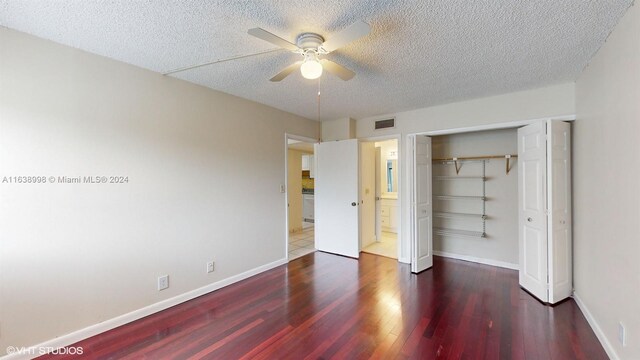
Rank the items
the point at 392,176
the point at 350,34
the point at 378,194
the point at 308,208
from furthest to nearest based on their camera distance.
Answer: the point at 308,208
the point at 392,176
the point at 378,194
the point at 350,34

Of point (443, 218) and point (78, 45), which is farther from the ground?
point (78, 45)

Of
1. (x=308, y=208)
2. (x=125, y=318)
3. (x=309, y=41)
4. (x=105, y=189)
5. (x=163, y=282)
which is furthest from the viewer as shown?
(x=308, y=208)

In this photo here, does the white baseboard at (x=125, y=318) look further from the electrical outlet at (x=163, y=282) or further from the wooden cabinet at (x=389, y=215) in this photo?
the wooden cabinet at (x=389, y=215)

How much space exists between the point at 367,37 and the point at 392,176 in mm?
4720

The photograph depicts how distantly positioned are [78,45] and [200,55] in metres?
0.92

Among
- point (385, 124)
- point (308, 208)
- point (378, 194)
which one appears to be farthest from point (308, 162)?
point (385, 124)

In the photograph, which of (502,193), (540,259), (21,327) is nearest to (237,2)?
(21,327)

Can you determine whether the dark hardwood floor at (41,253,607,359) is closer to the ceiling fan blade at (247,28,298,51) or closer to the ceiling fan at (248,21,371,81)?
the ceiling fan at (248,21,371,81)

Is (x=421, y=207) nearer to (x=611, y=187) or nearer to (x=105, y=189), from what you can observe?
(x=611, y=187)

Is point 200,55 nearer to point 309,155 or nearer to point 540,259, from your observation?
point 540,259

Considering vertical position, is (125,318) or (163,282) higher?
(163,282)

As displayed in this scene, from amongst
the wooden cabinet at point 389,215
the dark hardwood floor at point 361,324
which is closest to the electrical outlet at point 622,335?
the dark hardwood floor at point 361,324

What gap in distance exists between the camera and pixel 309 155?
6.96m

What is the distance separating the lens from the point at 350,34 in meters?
1.64
